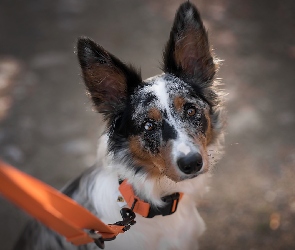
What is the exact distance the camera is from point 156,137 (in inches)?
120

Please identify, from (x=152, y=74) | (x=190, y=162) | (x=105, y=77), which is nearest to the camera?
(x=190, y=162)

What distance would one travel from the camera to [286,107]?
5523 millimetres

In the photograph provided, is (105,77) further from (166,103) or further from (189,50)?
(189,50)

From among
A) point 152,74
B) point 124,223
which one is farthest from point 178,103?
point 152,74

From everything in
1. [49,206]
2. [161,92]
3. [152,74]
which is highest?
[49,206]

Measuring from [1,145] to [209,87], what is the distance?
3272 mm

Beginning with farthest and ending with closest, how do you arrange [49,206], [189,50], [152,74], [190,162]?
1. [152,74]
2. [189,50]
3. [190,162]
4. [49,206]

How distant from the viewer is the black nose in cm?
285

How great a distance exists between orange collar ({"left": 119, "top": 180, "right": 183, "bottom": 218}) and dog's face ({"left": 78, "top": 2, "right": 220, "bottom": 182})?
0.49 feet

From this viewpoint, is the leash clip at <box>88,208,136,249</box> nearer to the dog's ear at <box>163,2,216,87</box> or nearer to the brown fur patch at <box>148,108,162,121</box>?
the brown fur patch at <box>148,108,162,121</box>

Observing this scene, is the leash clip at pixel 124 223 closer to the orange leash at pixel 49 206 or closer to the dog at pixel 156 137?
the orange leash at pixel 49 206

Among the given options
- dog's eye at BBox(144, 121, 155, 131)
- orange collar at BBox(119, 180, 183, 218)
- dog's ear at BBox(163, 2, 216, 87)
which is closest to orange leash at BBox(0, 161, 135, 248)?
orange collar at BBox(119, 180, 183, 218)

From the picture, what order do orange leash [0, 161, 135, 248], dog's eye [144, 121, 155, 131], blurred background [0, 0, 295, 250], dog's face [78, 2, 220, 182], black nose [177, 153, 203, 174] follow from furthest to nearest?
blurred background [0, 0, 295, 250] → dog's eye [144, 121, 155, 131] → dog's face [78, 2, 220, 182] → black nose [177, 153, 203, 174] → orange leash [0, 161, 135, 248]

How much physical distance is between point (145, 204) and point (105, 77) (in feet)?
3.06
